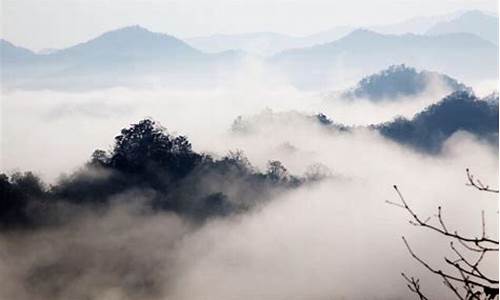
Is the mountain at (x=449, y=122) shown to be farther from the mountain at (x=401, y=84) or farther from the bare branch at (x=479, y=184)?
the bare branch at (x=479, y=184)

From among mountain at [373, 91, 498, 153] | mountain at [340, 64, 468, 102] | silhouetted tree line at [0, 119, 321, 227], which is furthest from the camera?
mountain at [373, 91, 498, 153]

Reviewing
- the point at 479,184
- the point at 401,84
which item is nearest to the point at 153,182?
the point at 401,84

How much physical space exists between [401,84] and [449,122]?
7148 mm

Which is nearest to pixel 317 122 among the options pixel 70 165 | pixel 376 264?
pixel 70 165

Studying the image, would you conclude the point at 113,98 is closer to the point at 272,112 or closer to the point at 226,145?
the point at 226,145

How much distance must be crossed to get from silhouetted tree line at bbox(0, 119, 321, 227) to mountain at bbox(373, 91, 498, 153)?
10.7 meters

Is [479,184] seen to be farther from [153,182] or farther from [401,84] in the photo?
[401,84]

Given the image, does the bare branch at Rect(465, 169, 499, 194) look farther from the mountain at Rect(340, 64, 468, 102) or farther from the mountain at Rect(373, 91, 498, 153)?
the mountain at Rect(373, 91, 498, 153)

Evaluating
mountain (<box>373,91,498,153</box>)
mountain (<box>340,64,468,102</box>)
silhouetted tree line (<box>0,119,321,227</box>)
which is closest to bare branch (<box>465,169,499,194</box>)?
silhouetted tree line (<box>0,119,321,227</box>)

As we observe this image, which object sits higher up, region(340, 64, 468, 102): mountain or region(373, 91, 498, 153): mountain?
region(340, 64, 468, 102): mountain

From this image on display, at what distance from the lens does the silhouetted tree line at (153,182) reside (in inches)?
1684

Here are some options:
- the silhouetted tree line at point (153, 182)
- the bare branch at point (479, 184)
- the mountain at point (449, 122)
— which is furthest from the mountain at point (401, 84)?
the bare branch at point (479, 184)

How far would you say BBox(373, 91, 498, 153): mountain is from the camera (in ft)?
196

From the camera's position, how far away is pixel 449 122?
6172 cm
